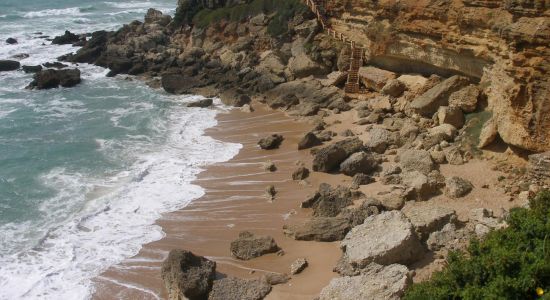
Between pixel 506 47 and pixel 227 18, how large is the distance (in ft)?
85.1

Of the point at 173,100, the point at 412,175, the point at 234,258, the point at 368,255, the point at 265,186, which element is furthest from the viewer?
the point at 173,100

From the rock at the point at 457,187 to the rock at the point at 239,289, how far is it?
6.91 m

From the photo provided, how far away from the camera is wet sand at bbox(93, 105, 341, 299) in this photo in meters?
15.1

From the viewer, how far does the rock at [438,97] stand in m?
23.6

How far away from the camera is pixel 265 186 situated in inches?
814

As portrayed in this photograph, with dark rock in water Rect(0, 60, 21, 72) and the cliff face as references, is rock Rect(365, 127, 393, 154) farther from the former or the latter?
dark rock in water Rect(0, 60, 21, 72)

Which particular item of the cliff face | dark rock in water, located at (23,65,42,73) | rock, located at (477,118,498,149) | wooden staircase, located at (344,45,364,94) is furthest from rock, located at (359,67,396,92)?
dark rock in water, located at (23,65,42,73)

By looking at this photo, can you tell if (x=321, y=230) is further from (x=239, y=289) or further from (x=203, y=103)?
(x=203, y=103)

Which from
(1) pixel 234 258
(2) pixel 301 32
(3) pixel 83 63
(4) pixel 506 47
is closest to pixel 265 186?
(1) pixel 234 258

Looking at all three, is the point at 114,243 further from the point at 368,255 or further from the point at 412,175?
the point at 412,175

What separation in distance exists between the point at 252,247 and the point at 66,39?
38.4 m

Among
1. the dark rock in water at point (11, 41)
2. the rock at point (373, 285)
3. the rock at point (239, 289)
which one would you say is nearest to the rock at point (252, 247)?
the rock at point (239, 289)

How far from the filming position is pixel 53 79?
119ft

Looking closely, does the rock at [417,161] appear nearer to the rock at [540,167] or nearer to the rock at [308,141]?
the rock at [540,167]
